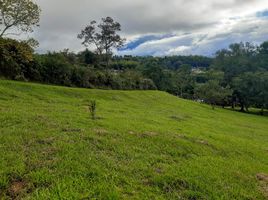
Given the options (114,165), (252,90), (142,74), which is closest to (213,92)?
(252,90)

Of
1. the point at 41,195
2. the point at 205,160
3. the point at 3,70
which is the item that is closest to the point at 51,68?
the point at 3,70

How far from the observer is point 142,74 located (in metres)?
86.5

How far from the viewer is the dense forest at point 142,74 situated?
117 feet

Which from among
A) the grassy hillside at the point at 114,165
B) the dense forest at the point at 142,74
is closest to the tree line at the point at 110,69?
the dense forest at the point at 142,74

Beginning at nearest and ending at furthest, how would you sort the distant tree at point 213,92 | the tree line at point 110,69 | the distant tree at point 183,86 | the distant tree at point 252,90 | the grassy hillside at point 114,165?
the grassy hillside at point 114,165 < the tree line at point 110,69 < the distant tree at point 213,92 < the distant tree at point 252,90 < the distant tree at point 183,86

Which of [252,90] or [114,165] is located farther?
[252,90]

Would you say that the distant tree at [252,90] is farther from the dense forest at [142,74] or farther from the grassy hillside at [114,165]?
the grassy hillside at [114,165]

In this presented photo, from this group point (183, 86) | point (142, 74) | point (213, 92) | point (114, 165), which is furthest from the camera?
point (183, 86)

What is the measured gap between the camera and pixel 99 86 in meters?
48.3

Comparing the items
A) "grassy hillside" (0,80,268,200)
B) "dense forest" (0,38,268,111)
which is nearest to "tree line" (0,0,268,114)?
"dense forest" (0,38,268,111)

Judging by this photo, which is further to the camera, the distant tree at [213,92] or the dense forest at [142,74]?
the distant tree at [213,92]

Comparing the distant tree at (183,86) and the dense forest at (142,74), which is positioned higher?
the dense forest at (142,74)

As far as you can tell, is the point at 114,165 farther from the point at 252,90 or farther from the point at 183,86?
the point at 183,86

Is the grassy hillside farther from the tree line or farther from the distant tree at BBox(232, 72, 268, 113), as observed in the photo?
the distant tree at BBox(232, 72, 268, 113)
